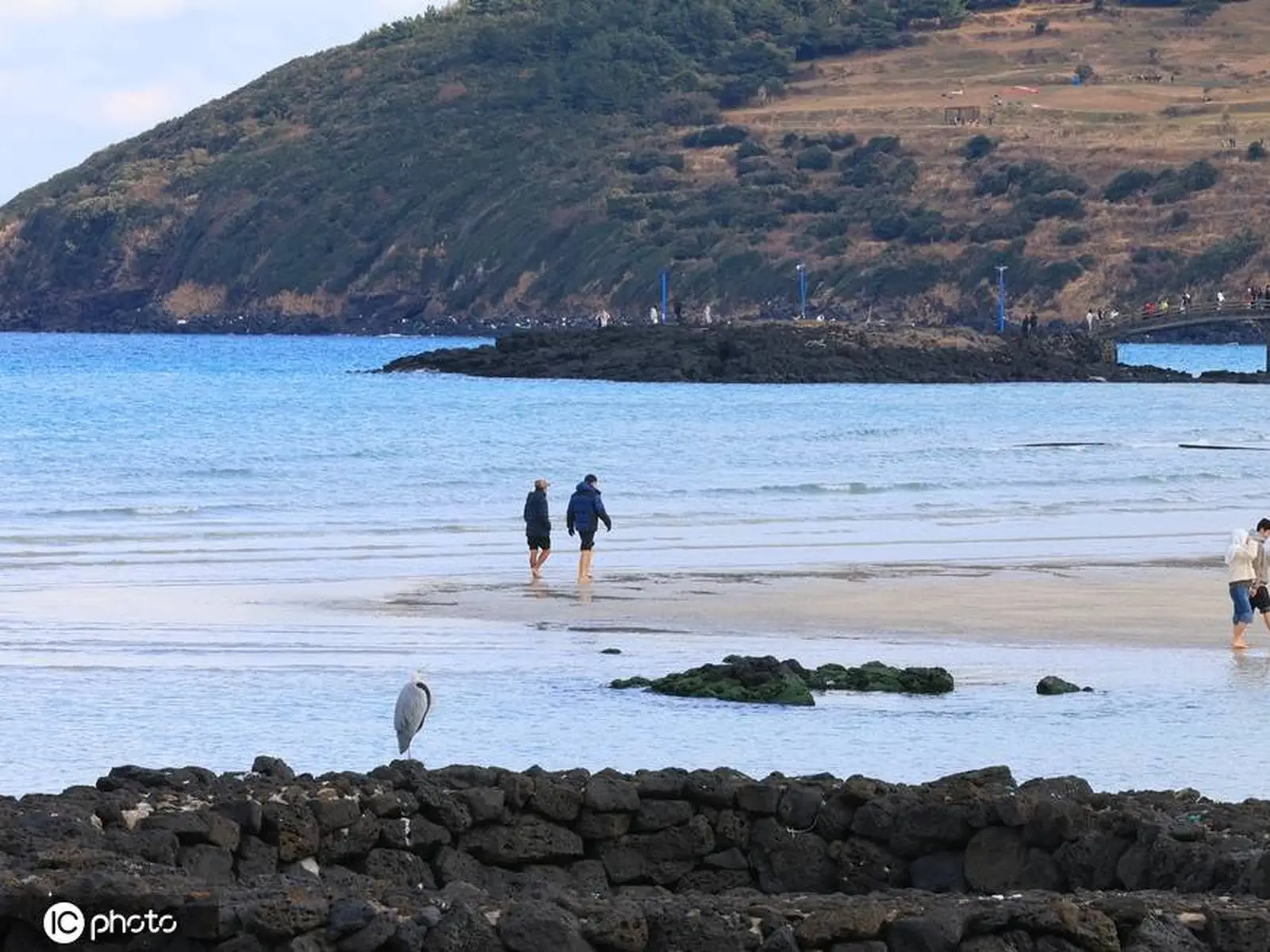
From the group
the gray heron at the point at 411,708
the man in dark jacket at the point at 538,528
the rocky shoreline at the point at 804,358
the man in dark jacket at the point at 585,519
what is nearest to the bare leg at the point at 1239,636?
the man in dark jacket at the point at 585,519

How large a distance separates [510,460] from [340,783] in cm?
3815

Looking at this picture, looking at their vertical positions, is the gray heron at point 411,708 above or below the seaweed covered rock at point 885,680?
above

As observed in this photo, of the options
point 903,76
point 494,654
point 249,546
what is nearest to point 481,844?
point 494,654

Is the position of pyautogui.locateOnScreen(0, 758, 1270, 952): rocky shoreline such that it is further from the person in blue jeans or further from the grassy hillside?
the grassy hillside

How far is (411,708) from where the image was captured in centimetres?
1226

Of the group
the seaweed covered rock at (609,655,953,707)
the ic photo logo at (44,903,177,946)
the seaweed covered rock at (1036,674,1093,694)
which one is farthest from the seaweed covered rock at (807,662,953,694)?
the ic photo logo at (44,903,177,946)

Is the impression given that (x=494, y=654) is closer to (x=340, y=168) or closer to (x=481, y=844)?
(x=481, y=844)

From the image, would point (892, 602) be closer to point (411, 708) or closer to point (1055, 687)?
point (1055, 687)

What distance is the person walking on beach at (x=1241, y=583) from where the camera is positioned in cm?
1984

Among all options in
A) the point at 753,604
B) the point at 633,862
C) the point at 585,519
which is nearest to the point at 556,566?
the point at 585,519

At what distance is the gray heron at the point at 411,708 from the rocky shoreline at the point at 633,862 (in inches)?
48.0

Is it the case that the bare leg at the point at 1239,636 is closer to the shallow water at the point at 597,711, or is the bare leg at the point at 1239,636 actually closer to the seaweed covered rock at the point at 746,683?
the shallow water at the point at 597,711

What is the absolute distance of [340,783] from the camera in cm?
1030

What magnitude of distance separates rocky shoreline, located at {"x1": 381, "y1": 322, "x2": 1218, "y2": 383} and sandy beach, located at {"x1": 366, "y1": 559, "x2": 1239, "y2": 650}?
224ft
